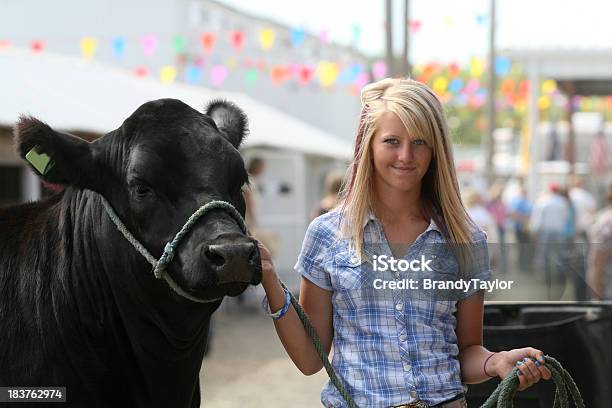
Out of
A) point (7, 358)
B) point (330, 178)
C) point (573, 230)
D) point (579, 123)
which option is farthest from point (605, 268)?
point (579, 123)

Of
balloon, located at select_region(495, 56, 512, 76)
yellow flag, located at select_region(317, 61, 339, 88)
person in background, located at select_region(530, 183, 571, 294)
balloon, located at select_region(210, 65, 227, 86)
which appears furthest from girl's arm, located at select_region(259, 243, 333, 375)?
balloon, located at select_region(495, 56, 512, 76)

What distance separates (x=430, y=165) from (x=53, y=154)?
124cm

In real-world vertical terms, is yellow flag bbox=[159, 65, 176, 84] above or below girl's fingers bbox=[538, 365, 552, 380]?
above

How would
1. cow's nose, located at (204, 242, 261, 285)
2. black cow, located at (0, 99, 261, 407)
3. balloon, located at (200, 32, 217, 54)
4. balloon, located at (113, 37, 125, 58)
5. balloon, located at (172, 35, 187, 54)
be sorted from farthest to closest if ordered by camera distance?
balloon, located at (200, 32, 217, 54), balloon, located at (172, 35, 187, 54), balloon, located at (113, 37, 125, 58), black cow, located at (0, 99, 261, 407), cow's nose, located at (204, 242, 261, 285)

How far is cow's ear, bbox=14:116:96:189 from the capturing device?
9.32 feet

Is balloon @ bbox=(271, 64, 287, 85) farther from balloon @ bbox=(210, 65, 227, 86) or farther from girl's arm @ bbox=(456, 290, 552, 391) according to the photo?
girl's arm @ bbox=(456, 290, 552, 391)

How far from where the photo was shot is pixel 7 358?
9.55 feet

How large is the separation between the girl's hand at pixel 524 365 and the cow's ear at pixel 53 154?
56.8 inches

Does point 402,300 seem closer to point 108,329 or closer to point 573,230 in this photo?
point 108,329

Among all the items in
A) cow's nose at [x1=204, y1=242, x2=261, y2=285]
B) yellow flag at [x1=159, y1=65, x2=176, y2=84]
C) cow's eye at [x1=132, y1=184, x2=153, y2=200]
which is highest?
yellow flag at [x1=159, y1=65, x2=176, y2=84]

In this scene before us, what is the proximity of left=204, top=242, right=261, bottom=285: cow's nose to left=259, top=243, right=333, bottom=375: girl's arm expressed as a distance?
0.88ft

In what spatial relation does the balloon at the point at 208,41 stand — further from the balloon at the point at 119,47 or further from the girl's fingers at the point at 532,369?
the girl's fingers at the point at 532,369

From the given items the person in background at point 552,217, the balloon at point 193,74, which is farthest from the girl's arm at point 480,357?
the balloon at point 193,74

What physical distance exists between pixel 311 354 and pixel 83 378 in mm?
744
